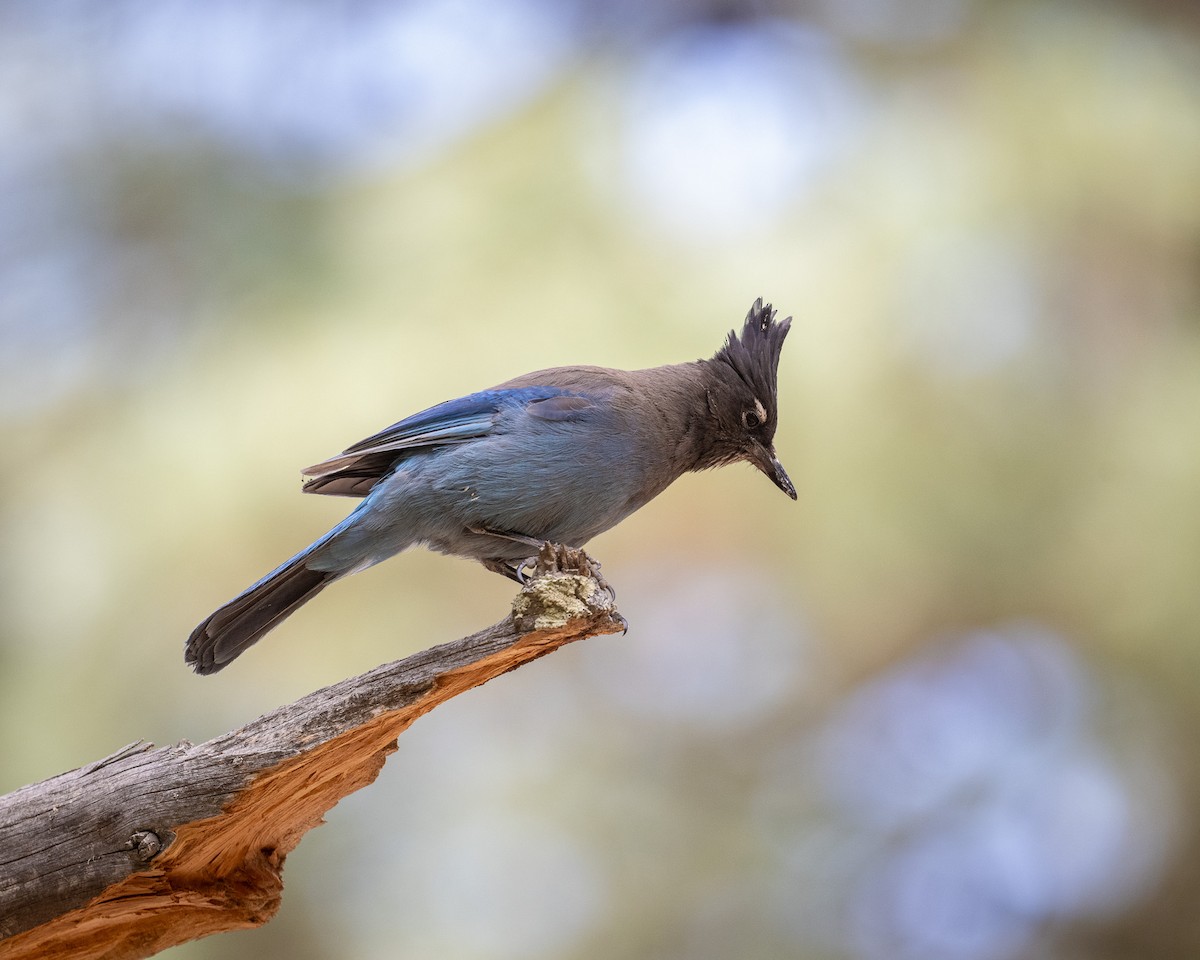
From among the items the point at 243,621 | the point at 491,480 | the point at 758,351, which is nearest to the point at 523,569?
the point at 491,480

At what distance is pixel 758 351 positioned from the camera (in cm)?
494

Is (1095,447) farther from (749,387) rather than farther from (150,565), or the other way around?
(150,565)

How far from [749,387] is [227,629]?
196 centimetres

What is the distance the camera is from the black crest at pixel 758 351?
493 cm

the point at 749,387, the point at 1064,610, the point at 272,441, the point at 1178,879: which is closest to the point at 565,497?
the point at 749,387

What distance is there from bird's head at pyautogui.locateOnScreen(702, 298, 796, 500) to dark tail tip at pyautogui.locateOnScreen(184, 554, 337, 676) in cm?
153

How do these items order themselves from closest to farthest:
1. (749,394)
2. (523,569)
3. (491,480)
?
(491,480) → (523,569) → (749,394)

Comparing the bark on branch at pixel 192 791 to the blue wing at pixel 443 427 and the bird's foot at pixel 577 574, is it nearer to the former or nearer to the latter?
the bird's foot at pixel 577 574

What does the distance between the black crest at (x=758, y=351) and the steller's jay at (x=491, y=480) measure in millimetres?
291

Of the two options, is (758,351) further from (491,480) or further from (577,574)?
(577,574)

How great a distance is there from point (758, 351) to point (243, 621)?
6.54ft

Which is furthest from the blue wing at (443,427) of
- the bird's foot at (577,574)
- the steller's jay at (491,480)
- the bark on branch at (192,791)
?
the bark on branch at (192,791)

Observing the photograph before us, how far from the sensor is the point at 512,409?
15.1 feet

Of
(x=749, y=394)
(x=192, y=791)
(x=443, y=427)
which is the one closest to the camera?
(x=192, y=791)
